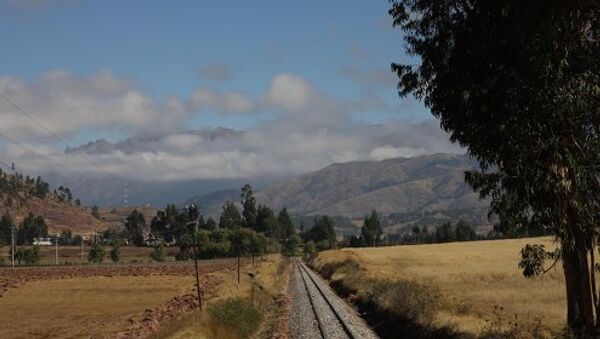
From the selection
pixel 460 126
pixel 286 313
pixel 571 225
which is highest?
pixel 460 126

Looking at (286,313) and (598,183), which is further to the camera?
(286,313)

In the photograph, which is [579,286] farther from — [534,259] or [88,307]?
[88,307]

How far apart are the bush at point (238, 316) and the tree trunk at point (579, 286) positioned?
18.3 metres

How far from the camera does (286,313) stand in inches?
1811

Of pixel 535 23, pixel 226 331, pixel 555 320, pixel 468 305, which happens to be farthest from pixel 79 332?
pixel 535 23

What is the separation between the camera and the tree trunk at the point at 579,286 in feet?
63.0

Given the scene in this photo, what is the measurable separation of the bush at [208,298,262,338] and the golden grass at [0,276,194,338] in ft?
22.1

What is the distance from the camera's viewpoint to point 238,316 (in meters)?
37.4

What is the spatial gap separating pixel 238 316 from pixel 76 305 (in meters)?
29.2

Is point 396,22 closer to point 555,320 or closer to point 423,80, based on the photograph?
point 423,80

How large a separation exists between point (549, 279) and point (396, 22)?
3512 cm

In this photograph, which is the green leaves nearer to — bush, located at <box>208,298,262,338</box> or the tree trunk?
the tree trunk

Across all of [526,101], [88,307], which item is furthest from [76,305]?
[526,101]

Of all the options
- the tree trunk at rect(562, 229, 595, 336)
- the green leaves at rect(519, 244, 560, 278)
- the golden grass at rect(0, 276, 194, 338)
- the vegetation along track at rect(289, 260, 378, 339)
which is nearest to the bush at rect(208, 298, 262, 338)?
the vegetation along track at rect(289, 260, 378, 339)
